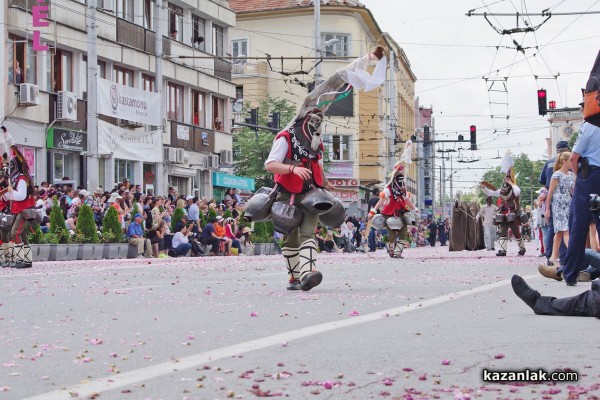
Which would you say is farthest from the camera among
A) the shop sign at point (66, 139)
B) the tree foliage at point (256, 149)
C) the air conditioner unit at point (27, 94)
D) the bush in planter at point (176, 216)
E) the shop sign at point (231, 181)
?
the tree foliage at point (256, 149)

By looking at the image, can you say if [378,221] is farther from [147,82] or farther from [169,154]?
[147,82]

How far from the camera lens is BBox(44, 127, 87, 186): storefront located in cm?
3947

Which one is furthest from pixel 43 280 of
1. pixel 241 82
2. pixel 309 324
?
pixel 241 82

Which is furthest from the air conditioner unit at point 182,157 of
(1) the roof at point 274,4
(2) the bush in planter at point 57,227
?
(1) the roof at point 274,4

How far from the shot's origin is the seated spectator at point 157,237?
31172mm

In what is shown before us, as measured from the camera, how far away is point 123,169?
4594cm

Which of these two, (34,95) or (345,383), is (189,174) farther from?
(345,383)

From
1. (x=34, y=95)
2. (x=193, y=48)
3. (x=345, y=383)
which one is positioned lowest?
(x=345, y=383)

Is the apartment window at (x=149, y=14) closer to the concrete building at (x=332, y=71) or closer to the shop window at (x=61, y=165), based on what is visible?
the shop window at (x=61, y=165)

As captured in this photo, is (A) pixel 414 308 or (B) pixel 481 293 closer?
(A) pixel 414 308

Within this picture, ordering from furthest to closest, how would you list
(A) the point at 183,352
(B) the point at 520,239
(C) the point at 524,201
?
(C) the point at 524,201 < (B) the point at 520,239 < (A) the point at 183,352

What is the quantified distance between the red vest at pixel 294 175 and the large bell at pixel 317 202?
14cm

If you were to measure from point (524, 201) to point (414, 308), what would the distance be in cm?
18146

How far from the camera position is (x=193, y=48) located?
5444 cm
